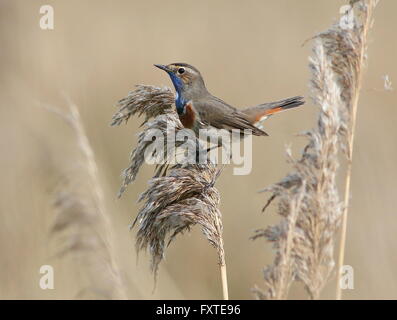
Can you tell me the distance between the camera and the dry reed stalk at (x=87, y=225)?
2.61 metres

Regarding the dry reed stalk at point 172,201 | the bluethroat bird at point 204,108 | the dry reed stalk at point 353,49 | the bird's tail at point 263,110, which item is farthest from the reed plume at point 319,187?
the bird's tail at point 263,110

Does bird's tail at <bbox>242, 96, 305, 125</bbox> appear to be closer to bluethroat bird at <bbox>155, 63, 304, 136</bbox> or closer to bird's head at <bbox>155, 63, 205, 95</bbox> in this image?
bluethroat bird at <bbox>155, 63, 304, 136</bbox>

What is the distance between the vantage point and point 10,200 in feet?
14.1

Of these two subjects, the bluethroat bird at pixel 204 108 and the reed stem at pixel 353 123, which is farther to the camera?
the bluethroat bird at pixel 204 108

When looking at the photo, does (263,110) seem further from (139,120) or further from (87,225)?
(87,225)

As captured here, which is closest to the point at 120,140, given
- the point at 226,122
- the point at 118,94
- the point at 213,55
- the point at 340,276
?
the point at 118,94

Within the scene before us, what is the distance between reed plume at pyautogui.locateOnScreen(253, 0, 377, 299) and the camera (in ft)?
9.06

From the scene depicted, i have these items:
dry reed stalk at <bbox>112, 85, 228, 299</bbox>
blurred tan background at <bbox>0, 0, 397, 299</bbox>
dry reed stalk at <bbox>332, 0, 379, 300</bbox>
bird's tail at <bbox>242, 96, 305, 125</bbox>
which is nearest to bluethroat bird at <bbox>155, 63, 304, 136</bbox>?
bird's tail at <bbox>242, 96, 305, 125</bbox>

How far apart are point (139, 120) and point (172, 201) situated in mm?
3899

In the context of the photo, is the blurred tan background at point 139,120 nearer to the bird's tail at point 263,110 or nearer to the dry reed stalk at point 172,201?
the dry reed stalk at point 172,201

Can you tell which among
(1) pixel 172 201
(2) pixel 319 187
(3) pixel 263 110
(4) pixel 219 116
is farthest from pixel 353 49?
(3) pixel 263 110

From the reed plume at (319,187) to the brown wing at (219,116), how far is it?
6.04 feet

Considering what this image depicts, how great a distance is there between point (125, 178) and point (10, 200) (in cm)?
114

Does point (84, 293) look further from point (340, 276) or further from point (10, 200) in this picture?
point (10, 200)
